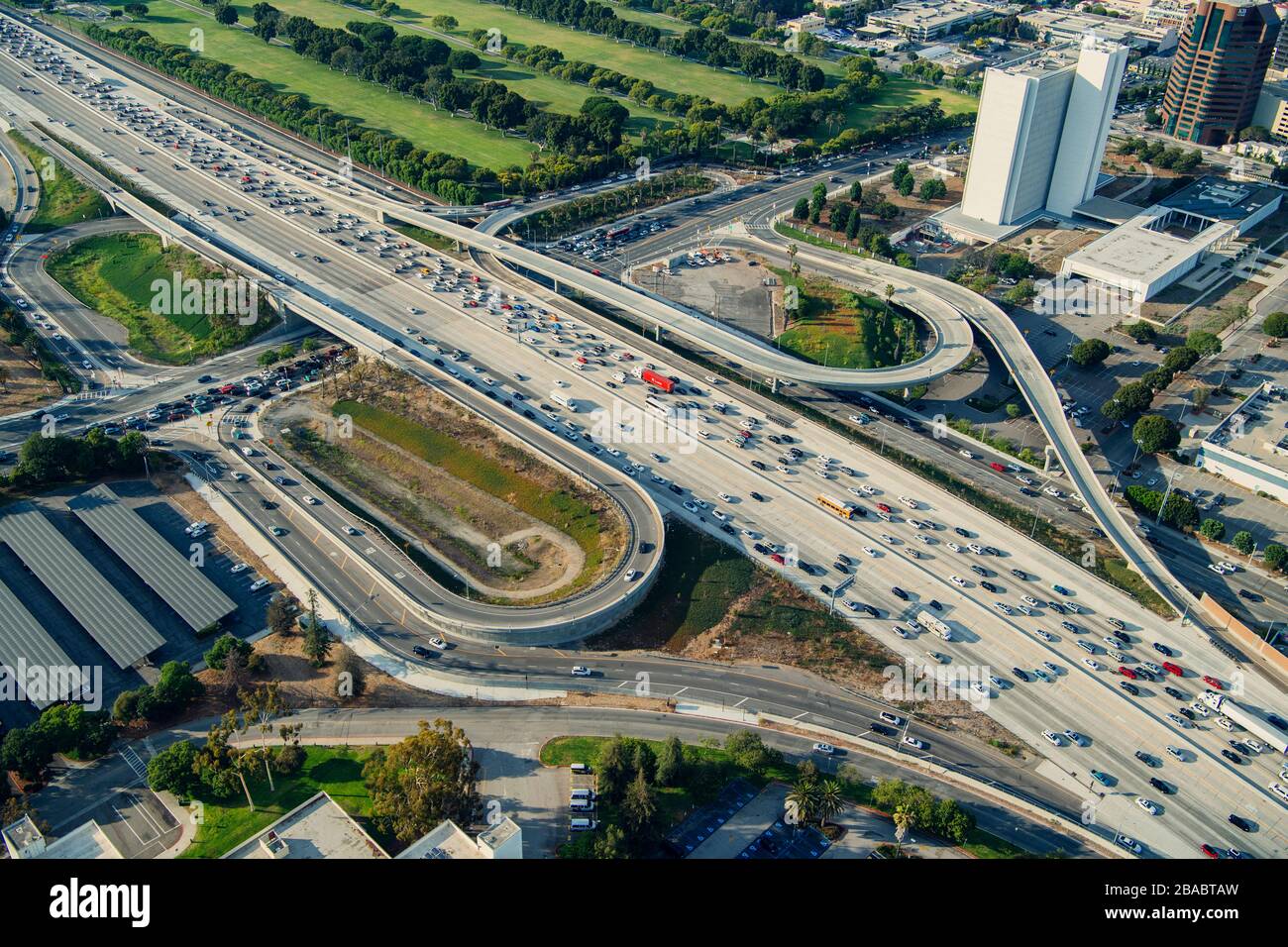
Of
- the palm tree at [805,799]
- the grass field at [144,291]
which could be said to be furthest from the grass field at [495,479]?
the palm tree at [805,799]

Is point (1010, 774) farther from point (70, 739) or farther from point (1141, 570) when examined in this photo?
point (70, 739)

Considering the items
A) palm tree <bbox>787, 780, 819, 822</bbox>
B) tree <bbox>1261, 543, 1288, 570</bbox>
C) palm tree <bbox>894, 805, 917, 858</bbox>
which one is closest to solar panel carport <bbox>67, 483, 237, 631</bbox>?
palm tree <bbox>787, 780, 819, 822</bbox>

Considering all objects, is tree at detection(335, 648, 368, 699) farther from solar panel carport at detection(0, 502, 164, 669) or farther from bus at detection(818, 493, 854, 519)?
bus at detection(818, 493, 854, 519)

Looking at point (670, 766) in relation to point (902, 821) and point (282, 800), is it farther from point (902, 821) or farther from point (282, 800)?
point (282, 800)

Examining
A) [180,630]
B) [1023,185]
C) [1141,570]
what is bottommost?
[180,630]

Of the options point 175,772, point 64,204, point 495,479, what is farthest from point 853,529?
point 64,204

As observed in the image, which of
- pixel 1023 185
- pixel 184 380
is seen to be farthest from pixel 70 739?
pixel 1023 185

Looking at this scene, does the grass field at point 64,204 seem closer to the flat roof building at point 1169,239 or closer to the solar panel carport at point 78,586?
the solar panel carport at point 78,586
